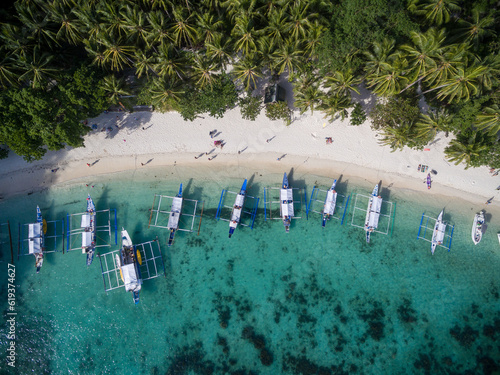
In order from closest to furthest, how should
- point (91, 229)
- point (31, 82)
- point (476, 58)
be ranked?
point (476, 58) → point (31, 82) → point (91, 229)

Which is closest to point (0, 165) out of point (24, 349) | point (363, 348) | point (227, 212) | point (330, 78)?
point (24, 349)

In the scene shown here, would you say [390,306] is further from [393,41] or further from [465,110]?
[393,41]

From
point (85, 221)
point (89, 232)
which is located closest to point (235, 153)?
point (85, 221)

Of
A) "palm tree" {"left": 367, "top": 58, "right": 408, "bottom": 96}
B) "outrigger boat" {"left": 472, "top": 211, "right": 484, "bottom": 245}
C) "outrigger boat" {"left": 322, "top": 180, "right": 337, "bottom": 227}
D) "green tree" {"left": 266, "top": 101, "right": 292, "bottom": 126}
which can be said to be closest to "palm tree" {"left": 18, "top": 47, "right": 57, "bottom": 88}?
"green tree" {"left": 266, "top": 101, "right": 292, "bottom": 126}

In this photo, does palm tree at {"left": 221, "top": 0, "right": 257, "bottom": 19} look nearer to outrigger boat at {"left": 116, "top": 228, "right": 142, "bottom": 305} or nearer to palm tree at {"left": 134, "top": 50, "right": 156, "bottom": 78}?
palm tree at {"left": 134, "top": 50, "right": 156, "bottom": 78}

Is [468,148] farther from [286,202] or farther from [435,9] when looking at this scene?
[286,202]

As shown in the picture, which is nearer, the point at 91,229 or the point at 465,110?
the point at 465,110
